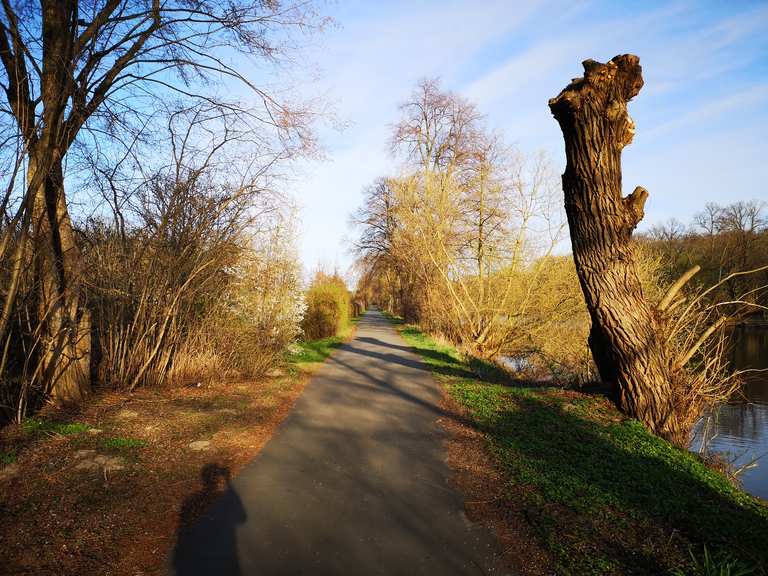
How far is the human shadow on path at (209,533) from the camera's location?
126 inches

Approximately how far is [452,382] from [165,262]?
6377mm

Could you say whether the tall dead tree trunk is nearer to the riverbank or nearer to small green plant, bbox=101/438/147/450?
the riverbank

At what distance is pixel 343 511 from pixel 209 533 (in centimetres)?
108

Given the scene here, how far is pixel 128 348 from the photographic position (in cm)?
848

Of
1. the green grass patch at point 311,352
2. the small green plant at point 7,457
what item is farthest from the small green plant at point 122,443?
the green grass patch at point 311,352

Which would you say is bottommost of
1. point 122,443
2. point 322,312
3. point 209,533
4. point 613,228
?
point 209,533

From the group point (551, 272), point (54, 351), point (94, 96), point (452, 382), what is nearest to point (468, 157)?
point (551, 272)

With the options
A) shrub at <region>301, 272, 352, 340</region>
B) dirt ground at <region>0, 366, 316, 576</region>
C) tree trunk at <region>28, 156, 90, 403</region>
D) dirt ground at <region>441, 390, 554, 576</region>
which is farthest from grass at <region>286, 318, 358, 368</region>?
dirt ground at <region>441, 390, 554, 576</region>

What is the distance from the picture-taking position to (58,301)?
6.62 metres

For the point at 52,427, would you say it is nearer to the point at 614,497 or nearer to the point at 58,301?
the point at 58,301

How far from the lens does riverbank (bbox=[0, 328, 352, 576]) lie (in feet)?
11.0

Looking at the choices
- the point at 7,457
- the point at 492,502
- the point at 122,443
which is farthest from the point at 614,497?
the point at 7,457

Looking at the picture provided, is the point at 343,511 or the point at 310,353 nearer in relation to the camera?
the point at 343,511

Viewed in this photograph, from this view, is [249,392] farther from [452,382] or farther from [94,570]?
[94,570]
